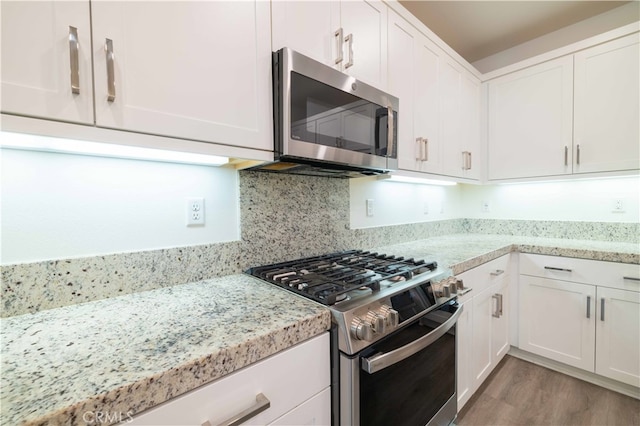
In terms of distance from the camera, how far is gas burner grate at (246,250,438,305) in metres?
0.91

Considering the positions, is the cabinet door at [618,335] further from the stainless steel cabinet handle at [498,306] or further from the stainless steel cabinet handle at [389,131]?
the stainless steel cabinet handle at [389,131]

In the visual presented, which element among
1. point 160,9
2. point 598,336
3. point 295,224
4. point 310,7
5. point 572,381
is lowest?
point 572,381

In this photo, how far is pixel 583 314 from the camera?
176 centimetres

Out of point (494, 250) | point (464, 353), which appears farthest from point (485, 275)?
point (464, 353)

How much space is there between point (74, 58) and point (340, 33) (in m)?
0.92

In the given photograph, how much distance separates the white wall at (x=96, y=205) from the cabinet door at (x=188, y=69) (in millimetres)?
315

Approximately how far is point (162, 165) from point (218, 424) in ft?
2.79

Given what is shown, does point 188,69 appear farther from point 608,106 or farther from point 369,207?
point 608,106

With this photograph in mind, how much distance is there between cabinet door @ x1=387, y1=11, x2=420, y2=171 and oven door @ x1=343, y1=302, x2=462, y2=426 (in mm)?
835

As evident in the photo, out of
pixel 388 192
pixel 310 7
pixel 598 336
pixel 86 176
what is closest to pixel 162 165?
pixel 86 176

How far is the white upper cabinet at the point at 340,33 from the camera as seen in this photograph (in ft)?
3.34

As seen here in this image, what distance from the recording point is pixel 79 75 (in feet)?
2.09

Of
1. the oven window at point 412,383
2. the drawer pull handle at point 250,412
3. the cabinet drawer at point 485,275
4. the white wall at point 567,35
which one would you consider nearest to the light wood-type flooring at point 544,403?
the oven window at point 412,383

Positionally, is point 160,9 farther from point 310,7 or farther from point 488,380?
point 488,380
